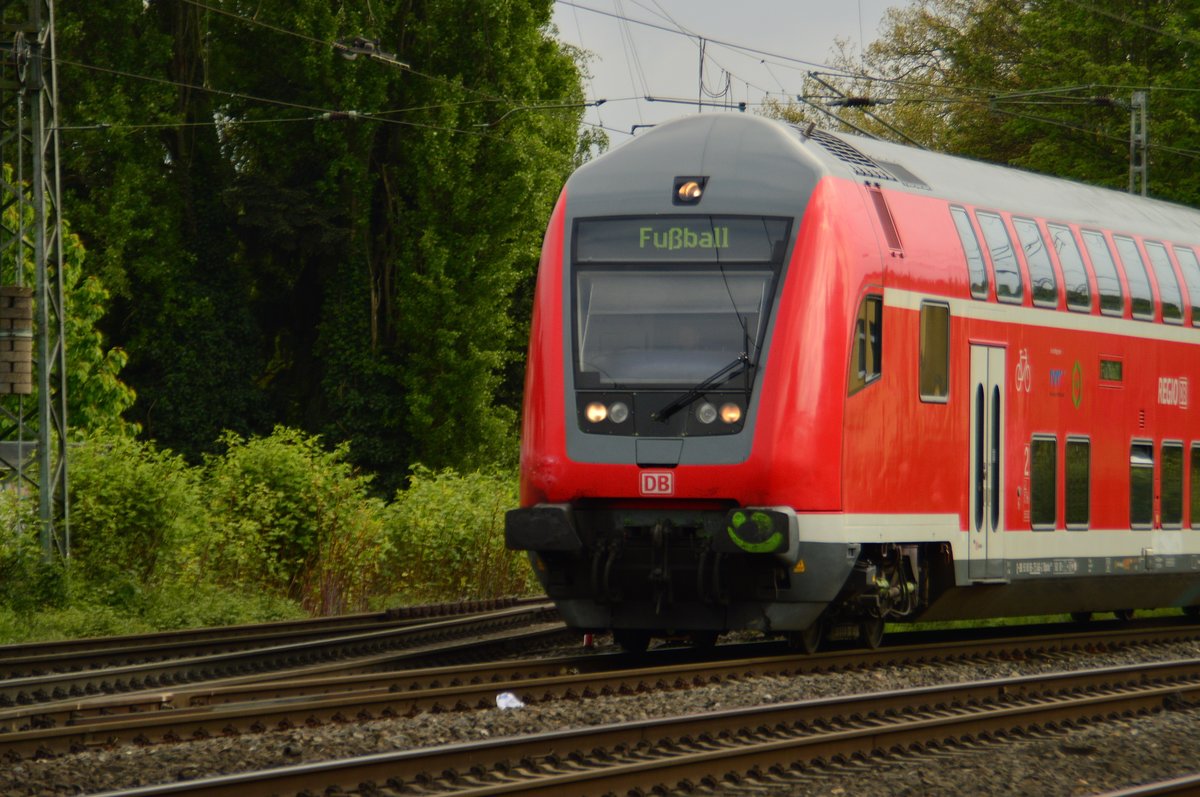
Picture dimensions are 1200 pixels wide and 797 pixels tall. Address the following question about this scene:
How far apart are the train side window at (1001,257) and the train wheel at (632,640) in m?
4.07

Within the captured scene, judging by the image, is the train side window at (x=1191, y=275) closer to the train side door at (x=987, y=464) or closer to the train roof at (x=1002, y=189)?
the train roof at (x=1002, y=189)

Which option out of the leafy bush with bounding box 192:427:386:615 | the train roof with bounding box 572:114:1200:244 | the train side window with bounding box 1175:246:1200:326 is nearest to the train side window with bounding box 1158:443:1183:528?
the train side window with bounding box 1175:246:1200:326

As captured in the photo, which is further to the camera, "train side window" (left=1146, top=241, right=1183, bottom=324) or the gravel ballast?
"train side window" (left=1146, top=241, right=1183, bottom=324)

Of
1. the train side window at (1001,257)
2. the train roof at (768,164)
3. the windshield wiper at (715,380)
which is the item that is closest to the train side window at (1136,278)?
the train roof at (768,164)

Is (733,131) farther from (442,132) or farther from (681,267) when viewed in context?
(442,132)

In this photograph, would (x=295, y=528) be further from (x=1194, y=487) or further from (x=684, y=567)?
(x=684, y=567)

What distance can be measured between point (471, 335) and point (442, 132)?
4476 millimetres

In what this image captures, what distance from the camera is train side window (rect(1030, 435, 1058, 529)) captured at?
15711 mm

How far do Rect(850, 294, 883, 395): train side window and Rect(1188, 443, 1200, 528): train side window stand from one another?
5914mm

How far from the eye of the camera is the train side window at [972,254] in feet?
49.0

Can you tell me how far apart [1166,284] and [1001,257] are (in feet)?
11.1

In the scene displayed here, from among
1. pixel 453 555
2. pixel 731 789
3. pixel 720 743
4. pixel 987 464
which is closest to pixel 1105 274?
pixel 987 464

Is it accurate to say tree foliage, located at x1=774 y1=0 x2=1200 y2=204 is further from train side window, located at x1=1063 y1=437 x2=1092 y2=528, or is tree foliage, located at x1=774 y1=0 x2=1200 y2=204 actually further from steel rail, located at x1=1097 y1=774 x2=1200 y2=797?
steel rail, located at x1=1097 y1=774 x2=1200 y2=797

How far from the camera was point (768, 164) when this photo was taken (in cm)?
1338
